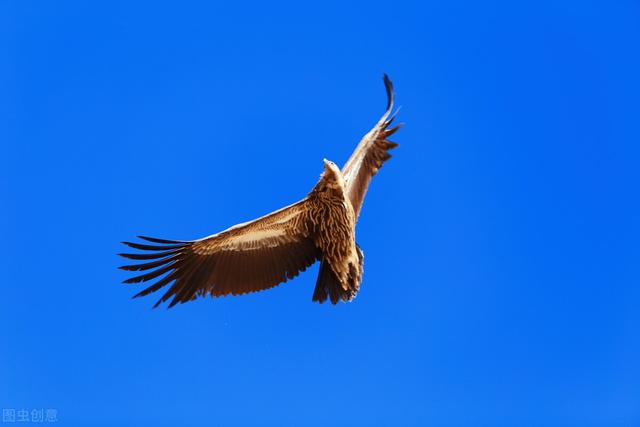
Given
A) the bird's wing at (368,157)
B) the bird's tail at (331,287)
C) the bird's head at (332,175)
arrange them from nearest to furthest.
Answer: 1. the bird's head at (332,175)
2. the bird's tail at (331,287)
3. the bird's wing at (368,157)

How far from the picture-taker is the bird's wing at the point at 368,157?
9492 mm

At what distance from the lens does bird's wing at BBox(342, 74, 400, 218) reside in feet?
31.1

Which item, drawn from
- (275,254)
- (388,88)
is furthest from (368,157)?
(275,254)

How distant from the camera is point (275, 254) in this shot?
897 centimetres

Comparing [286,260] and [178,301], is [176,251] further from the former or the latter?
[286,260]

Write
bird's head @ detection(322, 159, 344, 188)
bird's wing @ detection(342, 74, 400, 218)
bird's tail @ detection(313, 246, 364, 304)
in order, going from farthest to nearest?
bird's wing @ detection(342, 74, 400, 218), bird's tail @ detection(313, 246, 364, 304), bird's head @ detection(322, 159, 344, 188)

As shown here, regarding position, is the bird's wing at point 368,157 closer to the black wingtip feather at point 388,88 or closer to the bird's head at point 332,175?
the black wingtip feather at point 388,88

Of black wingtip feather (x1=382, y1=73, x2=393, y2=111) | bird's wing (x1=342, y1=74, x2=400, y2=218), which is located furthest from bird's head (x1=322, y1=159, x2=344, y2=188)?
black wingtip feather (x1=382, y1=73, x2=393, y2=111)

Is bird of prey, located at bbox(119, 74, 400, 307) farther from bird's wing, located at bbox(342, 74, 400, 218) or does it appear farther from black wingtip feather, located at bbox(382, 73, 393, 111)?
black wingtip feather, located at bbox(382, 73, 393, 111)

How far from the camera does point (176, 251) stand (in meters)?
8.53

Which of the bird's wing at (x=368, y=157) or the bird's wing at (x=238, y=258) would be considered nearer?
the bird's wing at (x=238, y=258)

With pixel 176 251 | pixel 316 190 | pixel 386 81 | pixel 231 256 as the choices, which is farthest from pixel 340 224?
pixel 386 81

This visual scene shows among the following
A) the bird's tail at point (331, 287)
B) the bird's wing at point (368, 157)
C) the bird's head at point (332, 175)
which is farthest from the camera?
the bird's wing at point (368, 157)

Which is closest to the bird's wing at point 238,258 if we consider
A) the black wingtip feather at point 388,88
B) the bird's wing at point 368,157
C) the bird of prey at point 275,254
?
the bird of prey at point 275,254
